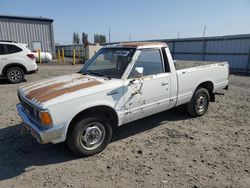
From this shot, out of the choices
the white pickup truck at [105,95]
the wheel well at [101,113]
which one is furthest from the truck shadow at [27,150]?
the wheel well at [101,113]

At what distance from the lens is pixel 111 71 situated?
14.3 feet

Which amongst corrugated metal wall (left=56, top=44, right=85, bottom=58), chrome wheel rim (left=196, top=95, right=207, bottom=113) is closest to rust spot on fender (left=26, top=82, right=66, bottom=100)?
chrome wheel rim (left=196, top=95, right=207, bottom=113)

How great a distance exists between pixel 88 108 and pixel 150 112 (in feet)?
4.69

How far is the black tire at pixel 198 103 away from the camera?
5395 mm

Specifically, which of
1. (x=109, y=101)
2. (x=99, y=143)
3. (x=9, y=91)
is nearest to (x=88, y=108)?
(x=109, y=101)

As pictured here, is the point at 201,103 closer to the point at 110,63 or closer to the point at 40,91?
the point at 110,63

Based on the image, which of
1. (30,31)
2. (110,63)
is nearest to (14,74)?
(110,63)

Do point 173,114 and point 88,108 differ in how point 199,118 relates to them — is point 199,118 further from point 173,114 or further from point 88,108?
point 88,108

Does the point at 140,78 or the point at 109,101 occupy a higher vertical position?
the point at 140,78

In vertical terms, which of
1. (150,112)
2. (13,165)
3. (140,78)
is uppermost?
(140,78)

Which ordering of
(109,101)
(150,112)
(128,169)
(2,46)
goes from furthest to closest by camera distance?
(2,46)
(150,112)
(109,101)
(128,169)

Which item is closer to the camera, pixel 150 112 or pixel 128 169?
pixel 128 169

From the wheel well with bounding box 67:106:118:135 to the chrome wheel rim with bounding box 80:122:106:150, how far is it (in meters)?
0.20

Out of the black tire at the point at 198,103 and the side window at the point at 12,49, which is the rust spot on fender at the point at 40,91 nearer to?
the black tire at the point at 198,103
